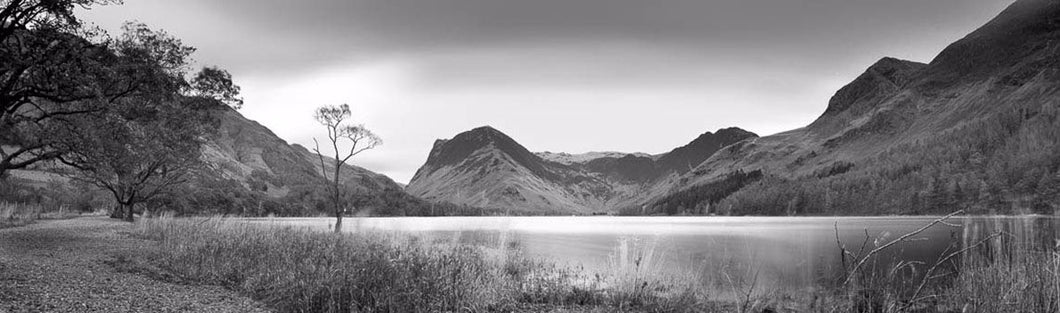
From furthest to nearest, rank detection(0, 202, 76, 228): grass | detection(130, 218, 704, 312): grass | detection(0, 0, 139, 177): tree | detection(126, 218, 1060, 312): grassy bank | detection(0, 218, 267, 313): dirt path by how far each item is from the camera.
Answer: detection(0, 202, 76, 228): grass < detection(0, 0, 139, 177): tree < detection(130, 218, 704, 312): grass < detection(126, 218, 1060, 312): grassy bank < detection(0, 218, 267, 313): dirt path

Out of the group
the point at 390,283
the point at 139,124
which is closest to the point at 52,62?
the point at 139,124

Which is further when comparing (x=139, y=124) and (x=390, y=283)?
(x=139, y=124)

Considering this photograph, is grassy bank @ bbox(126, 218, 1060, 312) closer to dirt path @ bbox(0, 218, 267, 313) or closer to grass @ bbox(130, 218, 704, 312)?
grass @ bbox(130, 218, 704, 312)

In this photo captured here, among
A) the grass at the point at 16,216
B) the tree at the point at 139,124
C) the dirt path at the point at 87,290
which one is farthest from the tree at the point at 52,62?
the grass at the point at 16,216

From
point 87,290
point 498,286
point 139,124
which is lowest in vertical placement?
point 498,286

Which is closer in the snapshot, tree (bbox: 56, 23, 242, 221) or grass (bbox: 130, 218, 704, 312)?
grass (bbox: 130, 218, 704, 312)

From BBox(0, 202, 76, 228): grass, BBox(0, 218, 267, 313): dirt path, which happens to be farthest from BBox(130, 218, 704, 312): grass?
BBox(0, 202, 76, 228): grass

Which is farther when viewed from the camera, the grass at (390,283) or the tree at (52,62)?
the tree at (52,62)

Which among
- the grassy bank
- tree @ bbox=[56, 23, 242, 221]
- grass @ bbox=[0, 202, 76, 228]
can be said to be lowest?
the grassy bank

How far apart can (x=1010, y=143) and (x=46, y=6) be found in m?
217

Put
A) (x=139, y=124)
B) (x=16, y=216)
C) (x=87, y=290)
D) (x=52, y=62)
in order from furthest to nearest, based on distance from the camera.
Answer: (x=16, y=216)
(x=139, y=124)
(x=52, y=62)
(x=87, y=290)

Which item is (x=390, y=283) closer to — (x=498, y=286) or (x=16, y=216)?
(x=498, y=286)

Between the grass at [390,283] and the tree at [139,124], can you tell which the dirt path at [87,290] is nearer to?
the grass at [390,283]

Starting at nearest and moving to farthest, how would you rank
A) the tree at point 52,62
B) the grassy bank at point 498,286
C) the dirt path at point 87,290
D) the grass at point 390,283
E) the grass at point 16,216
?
the dirt path at point 87,290, the grassy bank at point 498,286, the grass at point 390,283, the tree at point 52,62, the grass at point 16,216
